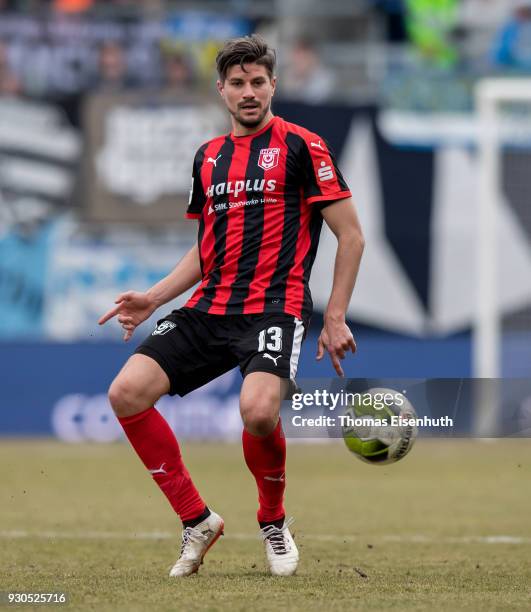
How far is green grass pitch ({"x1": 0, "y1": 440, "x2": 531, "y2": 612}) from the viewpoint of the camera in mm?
5043

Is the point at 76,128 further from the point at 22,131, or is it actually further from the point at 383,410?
the point at 383,410

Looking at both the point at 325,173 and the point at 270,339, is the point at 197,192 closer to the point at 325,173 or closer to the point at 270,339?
the point at 325,173

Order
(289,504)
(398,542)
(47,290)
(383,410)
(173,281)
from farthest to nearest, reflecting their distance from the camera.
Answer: (47,290), (289,504), (398,542), (173,281), (383,410)

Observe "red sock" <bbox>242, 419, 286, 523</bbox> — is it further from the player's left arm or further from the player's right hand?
the player's right hand

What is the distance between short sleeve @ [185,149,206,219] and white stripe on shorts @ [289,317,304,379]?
2.41 ft

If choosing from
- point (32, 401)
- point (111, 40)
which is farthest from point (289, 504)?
point (111, 40)

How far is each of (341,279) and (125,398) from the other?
3.28ft

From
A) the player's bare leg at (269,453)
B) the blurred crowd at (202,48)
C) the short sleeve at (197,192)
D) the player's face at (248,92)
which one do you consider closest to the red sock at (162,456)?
the player's bare leg at (269,453)

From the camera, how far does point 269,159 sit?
560 cm

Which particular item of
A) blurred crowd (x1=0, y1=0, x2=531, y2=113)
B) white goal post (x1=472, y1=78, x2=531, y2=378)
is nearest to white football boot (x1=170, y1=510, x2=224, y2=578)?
white goal post (x1=472, y1=78, x2=531, y2=378)

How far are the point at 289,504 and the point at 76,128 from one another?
834 cm

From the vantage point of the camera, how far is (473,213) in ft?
53.4

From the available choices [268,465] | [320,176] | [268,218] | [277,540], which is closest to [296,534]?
[277,540]

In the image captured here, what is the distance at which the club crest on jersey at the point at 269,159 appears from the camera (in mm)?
5590
